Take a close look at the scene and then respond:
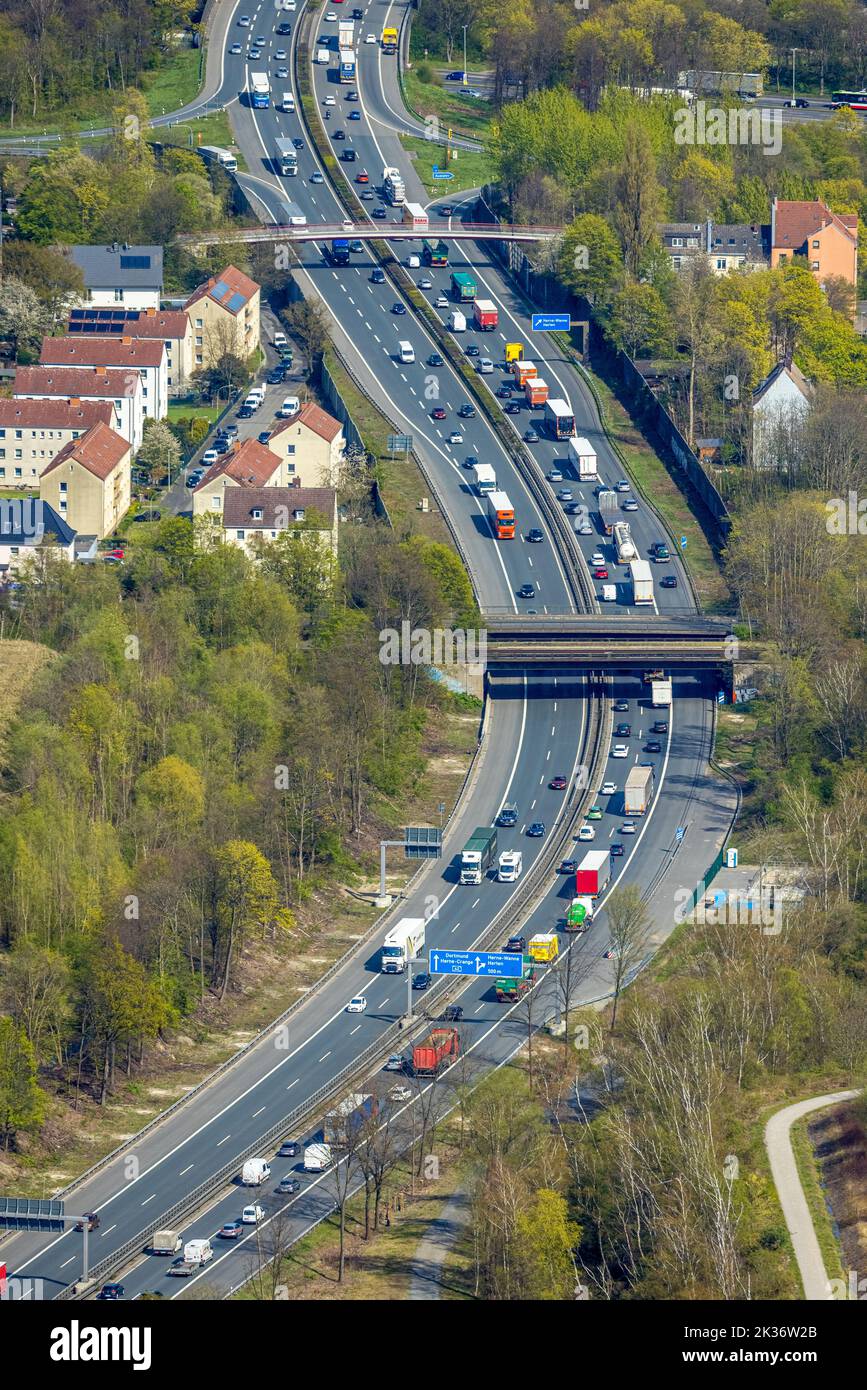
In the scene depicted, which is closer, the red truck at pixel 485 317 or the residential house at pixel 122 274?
the residential house at pixel 122 274

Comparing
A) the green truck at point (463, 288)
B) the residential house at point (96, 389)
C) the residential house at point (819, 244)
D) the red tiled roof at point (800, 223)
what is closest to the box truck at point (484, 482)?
the residential house at point (96, 389)

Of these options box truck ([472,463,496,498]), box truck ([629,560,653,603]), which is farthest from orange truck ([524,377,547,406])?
box truck ([629,560,653,603])

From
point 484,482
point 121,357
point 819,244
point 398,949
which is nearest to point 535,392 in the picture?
point 484,482

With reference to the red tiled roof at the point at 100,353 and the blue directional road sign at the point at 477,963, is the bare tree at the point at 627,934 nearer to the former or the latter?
the blue directional road sign at the point at 477,963

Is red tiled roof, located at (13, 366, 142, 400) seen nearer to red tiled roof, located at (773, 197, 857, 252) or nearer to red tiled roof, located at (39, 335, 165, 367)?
red tiled roof, located at (39, 335, 165, 367)

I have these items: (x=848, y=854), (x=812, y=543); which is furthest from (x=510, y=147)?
(x=848, y=854)

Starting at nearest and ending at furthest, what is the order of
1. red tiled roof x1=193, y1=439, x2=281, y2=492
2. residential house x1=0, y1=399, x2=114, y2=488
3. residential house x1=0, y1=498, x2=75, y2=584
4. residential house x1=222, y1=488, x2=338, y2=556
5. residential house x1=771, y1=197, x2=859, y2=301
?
1. residential house x1=0, y1=498, x2=75, y2=584
2. residential house x1=222, y1=488, x2=338, y2=556
3. red tiled roof x1=193, y1=439, x2=281, y2=492
4. residential house x1=0, y1=399, x2=114, y2=488
5. residential house x1=771, y1=197, x2=859, y2=301
